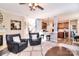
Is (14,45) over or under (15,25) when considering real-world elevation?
under

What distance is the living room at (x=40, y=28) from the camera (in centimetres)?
253

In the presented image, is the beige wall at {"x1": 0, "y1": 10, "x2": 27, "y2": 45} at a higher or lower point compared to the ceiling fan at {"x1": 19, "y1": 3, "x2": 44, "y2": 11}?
lower

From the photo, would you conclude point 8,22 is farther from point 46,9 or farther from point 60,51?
point 60,51

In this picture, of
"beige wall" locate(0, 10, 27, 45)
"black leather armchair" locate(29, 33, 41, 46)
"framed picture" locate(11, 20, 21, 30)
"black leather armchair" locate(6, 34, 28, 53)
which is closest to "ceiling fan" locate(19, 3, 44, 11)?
"beige wall" locate(0, 10, 27, 45)

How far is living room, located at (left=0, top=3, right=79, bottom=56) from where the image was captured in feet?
8.30

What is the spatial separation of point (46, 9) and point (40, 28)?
1.65 feet

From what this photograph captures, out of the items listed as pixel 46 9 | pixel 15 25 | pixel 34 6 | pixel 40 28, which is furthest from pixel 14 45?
pixel 46 9

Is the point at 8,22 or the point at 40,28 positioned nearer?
the point at 8,22

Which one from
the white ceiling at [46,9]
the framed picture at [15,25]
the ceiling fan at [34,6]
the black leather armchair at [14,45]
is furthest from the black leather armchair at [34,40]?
the ceiling fan at [34,6]

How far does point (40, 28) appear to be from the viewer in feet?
8.70

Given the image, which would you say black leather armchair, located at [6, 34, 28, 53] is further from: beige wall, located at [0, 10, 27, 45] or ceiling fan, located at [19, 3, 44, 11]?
ceiling fan, located at [19, 3, 44, 11]

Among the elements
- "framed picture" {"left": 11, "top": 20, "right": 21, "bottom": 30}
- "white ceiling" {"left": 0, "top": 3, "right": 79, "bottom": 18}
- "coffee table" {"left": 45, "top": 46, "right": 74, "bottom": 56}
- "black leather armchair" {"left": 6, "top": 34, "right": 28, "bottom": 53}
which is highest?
"white ceiling" {"left": 0, "top": 3, "right": 79, "bottom": 18}

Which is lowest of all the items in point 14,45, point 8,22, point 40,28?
point 14,45

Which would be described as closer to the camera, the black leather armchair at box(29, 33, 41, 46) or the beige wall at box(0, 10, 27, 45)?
the beige wall at box(0, 10, 27, 45)
